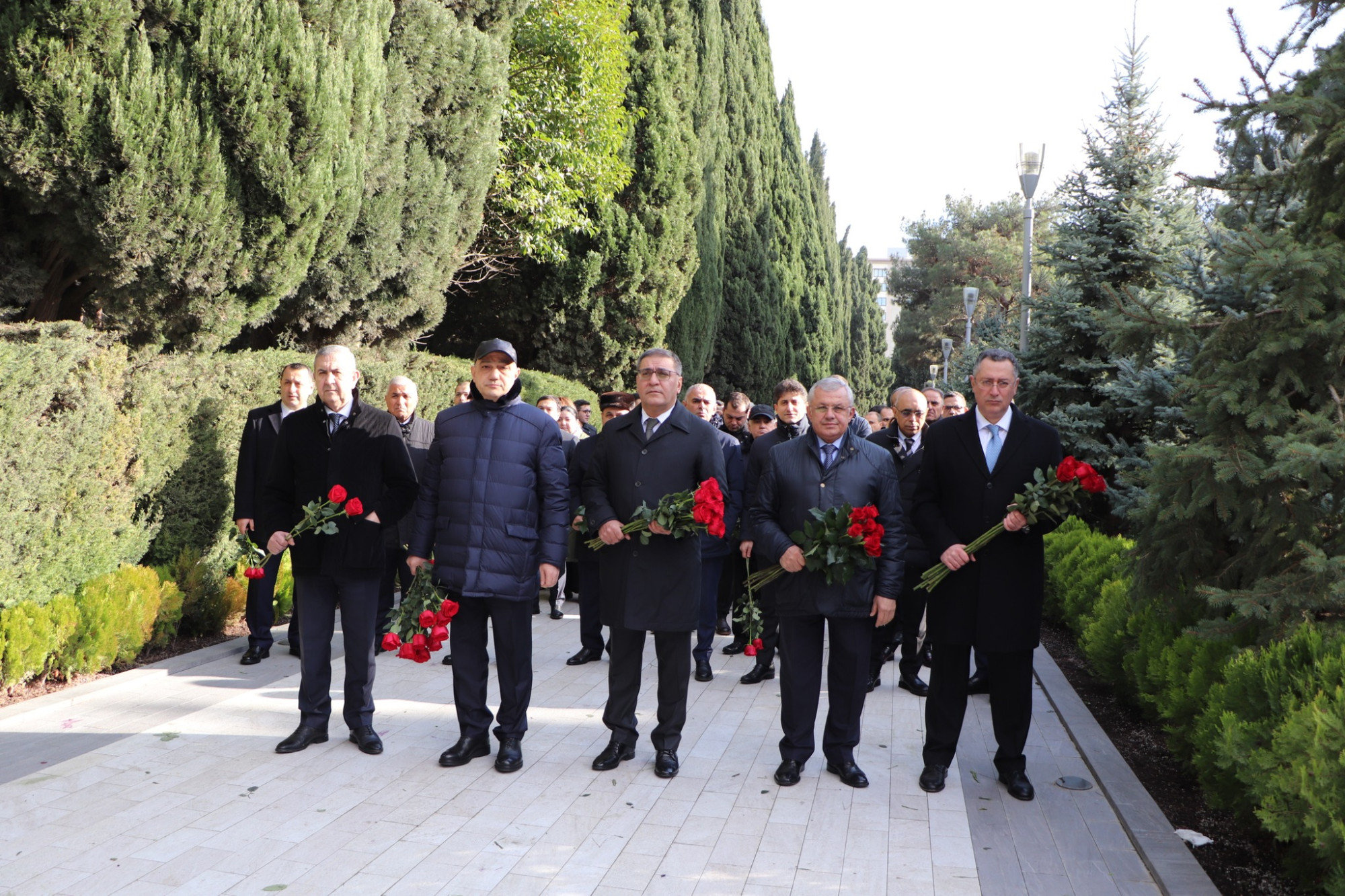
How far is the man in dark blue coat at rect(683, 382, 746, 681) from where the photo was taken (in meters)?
7.15

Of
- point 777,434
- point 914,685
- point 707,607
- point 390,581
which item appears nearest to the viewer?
point 914,685

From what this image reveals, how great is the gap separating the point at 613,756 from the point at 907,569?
2.42 m

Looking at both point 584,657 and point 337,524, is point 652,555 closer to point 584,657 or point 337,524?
point 337,524

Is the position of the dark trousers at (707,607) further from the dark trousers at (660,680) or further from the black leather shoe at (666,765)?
the black leather shoe at (666,765)

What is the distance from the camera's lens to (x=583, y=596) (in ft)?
25.1

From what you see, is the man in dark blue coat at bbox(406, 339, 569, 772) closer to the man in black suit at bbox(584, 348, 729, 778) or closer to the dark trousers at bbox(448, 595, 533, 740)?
the dark trousers at bbox(448, 595, 533, 740)

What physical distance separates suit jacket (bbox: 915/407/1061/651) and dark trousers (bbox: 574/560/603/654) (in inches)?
124

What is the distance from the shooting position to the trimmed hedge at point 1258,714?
10.8 ft

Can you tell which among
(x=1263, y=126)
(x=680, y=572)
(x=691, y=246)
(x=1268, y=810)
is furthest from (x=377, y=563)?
(x=691, y=246)

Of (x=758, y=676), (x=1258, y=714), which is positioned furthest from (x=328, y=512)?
(x=1258, y=714)

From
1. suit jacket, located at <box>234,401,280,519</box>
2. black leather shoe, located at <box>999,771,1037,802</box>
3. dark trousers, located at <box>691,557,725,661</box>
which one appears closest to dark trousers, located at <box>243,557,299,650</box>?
suit jacket, located at <box>234,401,280,519</box>

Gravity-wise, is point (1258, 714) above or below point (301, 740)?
above

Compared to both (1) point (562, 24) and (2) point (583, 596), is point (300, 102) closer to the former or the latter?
(2) point (583, 596)

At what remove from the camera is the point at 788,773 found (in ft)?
16.3
